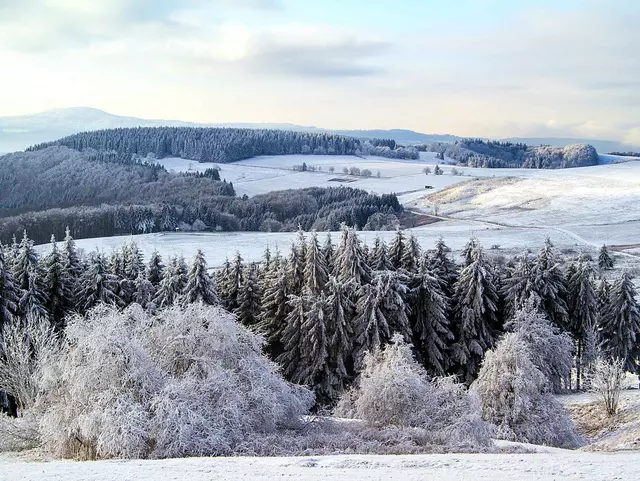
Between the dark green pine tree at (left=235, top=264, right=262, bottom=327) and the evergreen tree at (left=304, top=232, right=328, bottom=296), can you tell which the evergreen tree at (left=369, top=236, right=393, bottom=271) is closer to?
the evergreen tree at (left=304, top=232, right=328, bottom=296)

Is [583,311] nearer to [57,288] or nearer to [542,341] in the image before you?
[542,341]

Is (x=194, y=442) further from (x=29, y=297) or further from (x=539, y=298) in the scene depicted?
(x=539, y=298)

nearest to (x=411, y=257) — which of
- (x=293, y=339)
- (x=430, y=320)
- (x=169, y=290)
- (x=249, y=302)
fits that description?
(x=430, y=320)

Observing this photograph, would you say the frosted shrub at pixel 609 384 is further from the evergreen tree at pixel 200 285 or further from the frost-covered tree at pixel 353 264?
the evergreen tree at pixel 200 285

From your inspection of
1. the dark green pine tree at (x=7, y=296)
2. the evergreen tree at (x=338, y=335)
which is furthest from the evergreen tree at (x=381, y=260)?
the dark green pine tree at (x=7, y=296)

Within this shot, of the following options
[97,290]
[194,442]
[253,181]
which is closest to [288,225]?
[253,181]
